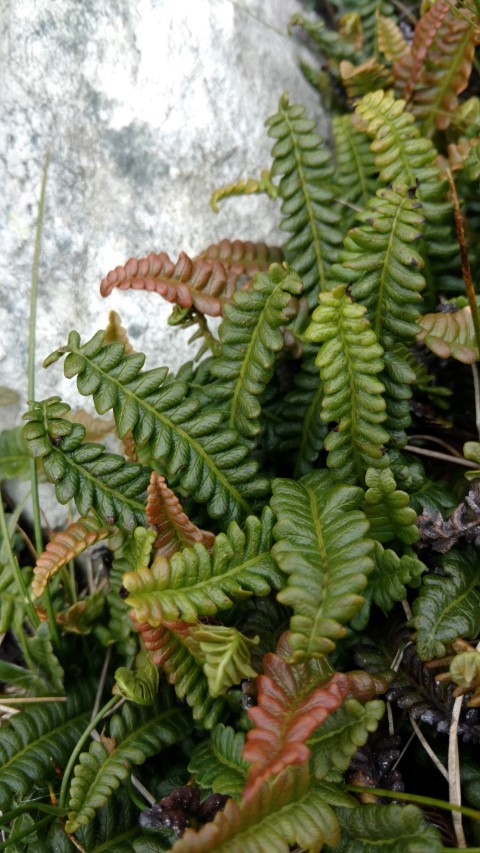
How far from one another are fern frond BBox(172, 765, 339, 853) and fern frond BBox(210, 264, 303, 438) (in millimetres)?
931

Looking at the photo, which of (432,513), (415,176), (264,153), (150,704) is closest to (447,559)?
(432,513)

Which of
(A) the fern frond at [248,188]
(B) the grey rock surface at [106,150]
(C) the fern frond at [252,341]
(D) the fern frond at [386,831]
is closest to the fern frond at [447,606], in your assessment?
(D) the fern frond at [386,831]

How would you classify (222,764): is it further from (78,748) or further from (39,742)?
(39,742)

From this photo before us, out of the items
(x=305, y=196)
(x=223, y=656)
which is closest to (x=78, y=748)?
(x=223, y=656)

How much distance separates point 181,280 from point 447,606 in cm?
122

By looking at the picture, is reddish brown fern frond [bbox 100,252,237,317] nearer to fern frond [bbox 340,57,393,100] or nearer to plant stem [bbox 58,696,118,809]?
fern frond [bbox 340,57,393,100]

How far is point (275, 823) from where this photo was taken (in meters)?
1.53

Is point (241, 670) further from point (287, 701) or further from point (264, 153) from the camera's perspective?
point (264, 153)

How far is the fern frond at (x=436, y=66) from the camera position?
8.43ft

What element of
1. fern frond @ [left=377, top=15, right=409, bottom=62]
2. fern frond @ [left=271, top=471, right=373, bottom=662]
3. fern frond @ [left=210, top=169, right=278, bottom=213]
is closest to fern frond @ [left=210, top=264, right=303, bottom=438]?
fern frond @ [left=271, top=471, right=373, bottom=662]

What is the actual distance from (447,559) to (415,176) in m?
1.19

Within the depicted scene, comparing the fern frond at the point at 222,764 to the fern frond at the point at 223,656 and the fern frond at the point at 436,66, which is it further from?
the fern frond at the point at 436,66

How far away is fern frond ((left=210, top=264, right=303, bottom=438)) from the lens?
2002mm

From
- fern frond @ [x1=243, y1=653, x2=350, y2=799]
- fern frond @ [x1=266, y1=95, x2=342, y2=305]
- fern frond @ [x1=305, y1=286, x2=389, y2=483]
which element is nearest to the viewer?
fern frond @ [x1=243, y1=653, x2=350, y2=799]
